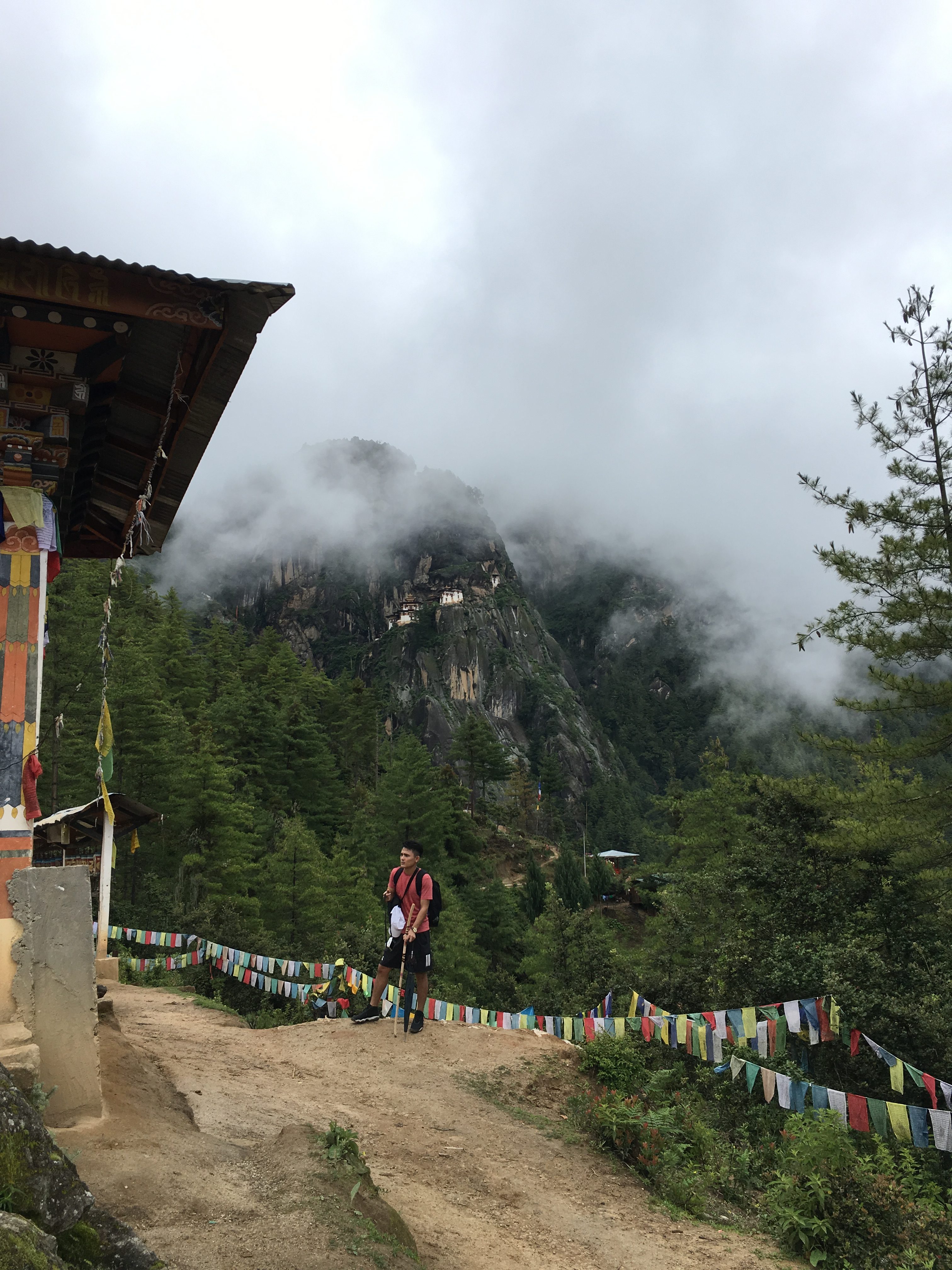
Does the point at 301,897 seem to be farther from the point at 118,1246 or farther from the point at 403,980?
the point at 118,1246

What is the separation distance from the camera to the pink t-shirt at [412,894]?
8641 millimetres

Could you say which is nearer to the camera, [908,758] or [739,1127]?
[739,1127]

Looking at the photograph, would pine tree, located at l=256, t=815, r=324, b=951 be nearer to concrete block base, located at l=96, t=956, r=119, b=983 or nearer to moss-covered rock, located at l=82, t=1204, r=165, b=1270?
concrete block base, located at l=96, t=956, r=119, b=983

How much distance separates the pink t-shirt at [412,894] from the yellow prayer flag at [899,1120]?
4831 millimetres

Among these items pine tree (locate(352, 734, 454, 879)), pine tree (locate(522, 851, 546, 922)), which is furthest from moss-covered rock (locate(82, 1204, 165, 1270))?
pine tree (locate(522, 851, 546, 922))

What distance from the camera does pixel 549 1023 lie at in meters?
11.5

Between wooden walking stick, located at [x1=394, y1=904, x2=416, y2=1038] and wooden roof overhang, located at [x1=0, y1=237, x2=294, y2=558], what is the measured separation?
507 cm

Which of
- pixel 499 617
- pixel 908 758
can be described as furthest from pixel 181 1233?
pixel 499 617

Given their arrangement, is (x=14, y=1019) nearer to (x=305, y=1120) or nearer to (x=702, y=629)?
(x=305, y=1120)

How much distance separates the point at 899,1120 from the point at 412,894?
17.1ft

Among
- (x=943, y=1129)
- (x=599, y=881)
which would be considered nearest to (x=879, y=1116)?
(x=943, y=1129)

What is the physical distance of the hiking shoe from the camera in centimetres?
979

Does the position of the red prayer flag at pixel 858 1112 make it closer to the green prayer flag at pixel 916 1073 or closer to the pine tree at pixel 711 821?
the green prayer flag at pixel 916 1073

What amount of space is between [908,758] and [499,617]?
100202 millimetres
